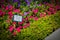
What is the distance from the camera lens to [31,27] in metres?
4.06

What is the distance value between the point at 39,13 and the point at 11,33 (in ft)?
3.15

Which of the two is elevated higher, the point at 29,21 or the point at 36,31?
the point at 29,21

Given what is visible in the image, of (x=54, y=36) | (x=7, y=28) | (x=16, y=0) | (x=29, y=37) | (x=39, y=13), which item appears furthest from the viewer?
(x=16, y=0)

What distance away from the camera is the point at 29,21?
4398 mm

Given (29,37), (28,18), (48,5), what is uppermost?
(48,5)

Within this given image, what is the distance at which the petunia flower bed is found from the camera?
3975 mm

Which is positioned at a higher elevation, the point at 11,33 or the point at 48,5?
the point at 48,5

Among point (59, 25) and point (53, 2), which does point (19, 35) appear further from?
point (53, 2)

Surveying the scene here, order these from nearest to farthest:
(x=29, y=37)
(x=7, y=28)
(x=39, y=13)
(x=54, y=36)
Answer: (x=54, y=36) < (x=29, y=37) < (x=7, y=28) < (x=39, y=13)

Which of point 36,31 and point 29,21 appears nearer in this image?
point 36,31

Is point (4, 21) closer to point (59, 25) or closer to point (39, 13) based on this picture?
point (39, 13)

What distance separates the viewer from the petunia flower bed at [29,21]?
3.97 metres

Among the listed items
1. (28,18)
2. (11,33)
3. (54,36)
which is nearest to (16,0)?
(28,18)

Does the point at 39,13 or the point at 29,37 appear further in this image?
the point at 39,13
